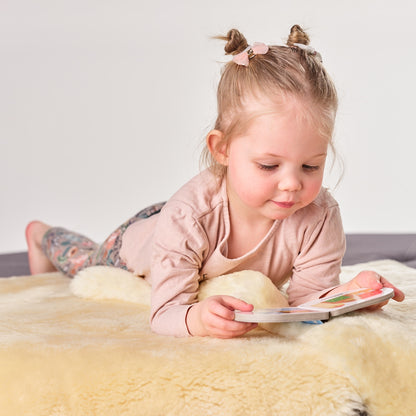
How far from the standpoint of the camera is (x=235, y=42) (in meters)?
1.48

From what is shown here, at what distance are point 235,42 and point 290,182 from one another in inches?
14.5

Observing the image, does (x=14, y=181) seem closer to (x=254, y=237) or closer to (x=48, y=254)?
(x=48, y=254)

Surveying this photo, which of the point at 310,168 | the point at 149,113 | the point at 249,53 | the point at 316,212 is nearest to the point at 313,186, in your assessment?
the point at 310,168

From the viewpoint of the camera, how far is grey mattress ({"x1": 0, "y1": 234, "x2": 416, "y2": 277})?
7.54 feet

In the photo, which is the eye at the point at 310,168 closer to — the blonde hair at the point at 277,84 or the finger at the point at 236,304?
the blonde hair at the point at 277,84

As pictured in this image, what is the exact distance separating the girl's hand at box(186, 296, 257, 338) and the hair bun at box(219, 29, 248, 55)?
0.57m

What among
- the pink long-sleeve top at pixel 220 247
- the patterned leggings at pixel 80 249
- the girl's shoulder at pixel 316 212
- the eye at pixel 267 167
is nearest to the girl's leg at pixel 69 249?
the patterned leggings at pixel 80 249

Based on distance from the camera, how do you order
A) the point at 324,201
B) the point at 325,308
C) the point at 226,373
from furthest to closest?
the point at 324,201
the point at 325,308
the point at 226,373

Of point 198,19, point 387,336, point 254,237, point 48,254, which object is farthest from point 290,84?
point 198,19

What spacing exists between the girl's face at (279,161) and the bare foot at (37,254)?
1116 mm

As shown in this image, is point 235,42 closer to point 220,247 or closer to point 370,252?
point 220,247

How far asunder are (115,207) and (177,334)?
9.36 feet

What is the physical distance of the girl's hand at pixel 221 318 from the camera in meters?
1.17

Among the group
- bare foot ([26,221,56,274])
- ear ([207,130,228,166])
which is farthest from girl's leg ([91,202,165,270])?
ear ([207,130,228,166])
